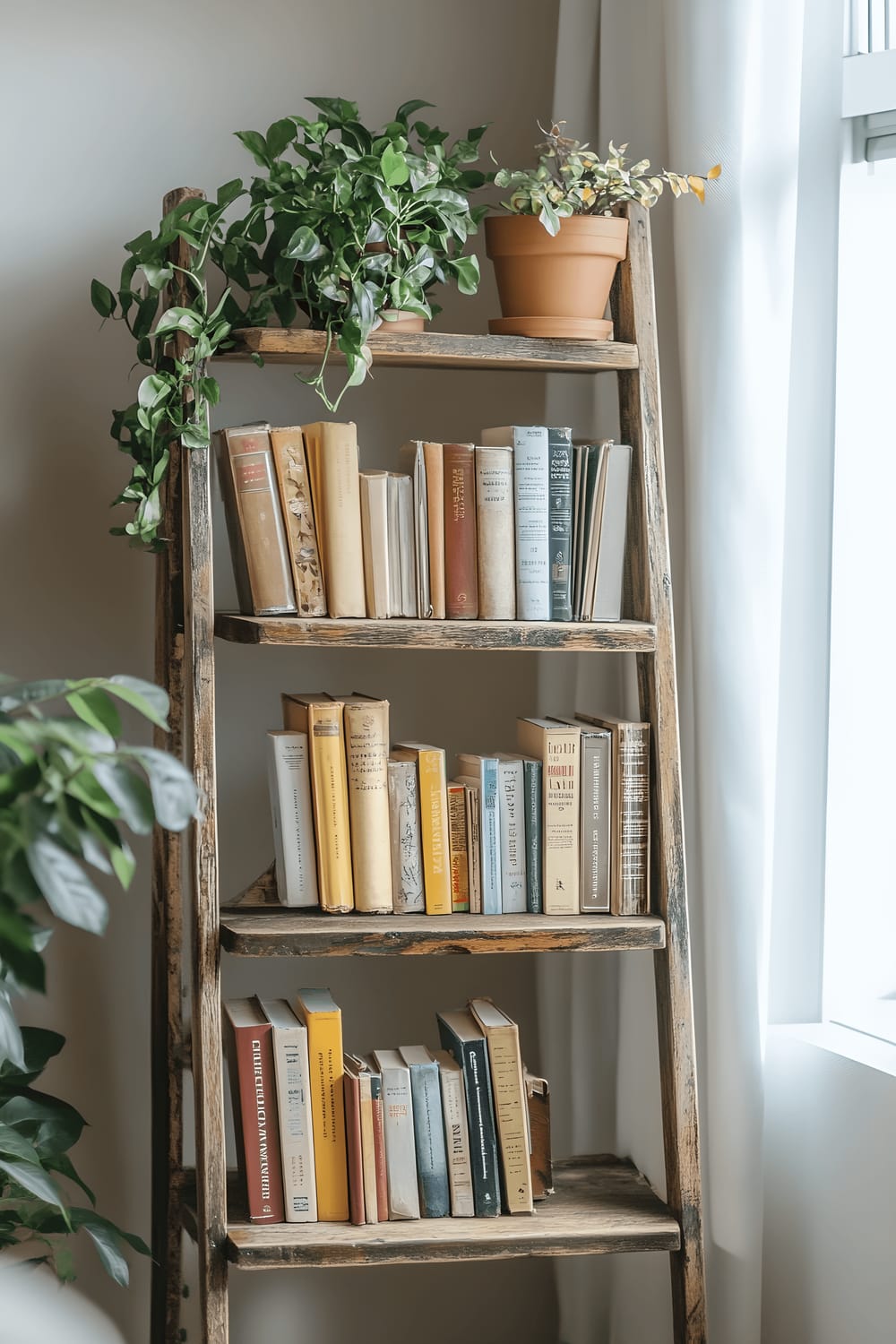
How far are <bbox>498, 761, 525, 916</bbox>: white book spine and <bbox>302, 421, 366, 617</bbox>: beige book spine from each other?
275 millimetres

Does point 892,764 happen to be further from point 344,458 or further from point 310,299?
point 310,299

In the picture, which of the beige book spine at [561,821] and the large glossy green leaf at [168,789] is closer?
the large glossy green leaf at [168,789]

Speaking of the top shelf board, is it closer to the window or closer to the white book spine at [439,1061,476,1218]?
the window

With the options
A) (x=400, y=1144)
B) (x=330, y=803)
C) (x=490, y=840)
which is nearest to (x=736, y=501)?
(x=490, y=840)

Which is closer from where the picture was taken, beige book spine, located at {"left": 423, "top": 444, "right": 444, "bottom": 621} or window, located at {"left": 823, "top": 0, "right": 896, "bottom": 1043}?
beige book spine, located at {"left": 423, "top": 444, "right": 444, "bottom": 621}

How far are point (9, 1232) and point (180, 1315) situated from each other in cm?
35

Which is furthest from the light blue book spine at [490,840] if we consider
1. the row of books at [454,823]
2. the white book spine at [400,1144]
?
the white book spine at [400,1144]

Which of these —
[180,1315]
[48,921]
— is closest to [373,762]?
[48,921]

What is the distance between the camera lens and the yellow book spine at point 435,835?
1.64 m

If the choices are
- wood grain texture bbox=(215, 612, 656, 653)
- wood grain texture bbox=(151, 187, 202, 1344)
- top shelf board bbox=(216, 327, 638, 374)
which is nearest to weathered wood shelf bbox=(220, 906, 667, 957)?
wood grain texture bbox=(151, 187, 202, 1344)

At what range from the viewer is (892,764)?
6.00 ft

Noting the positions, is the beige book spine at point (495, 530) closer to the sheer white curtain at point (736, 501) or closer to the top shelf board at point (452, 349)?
the top shelf board at point (452, 349)

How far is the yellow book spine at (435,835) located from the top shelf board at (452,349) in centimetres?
48

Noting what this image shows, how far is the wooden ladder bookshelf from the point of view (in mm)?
1527
